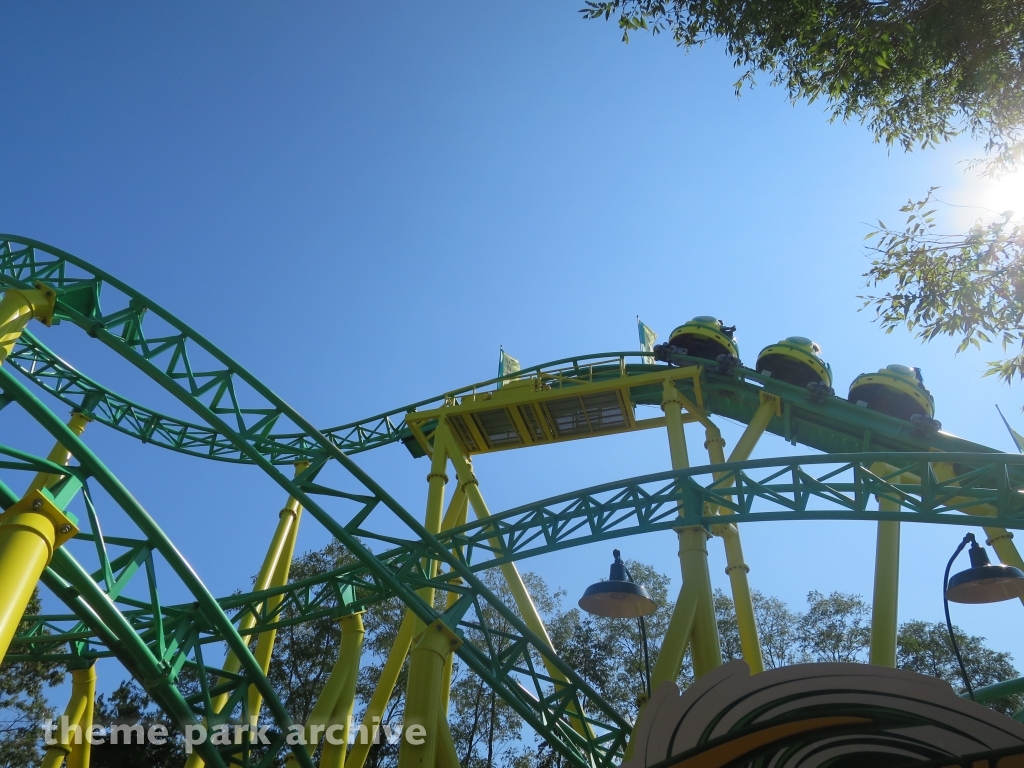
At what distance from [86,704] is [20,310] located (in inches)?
151

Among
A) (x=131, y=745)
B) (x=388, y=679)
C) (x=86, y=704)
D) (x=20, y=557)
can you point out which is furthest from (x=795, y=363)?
(x=131, y=745)

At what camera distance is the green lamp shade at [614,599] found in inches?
271

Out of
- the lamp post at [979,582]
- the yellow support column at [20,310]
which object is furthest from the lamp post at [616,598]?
the yellow support column at [20,310]

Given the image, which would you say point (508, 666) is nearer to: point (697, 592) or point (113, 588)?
point (697, 592)

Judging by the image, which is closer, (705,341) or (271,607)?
(271,607)

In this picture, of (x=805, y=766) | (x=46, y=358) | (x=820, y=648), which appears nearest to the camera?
(x=805, y=766)

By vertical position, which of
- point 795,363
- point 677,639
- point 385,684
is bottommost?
point 677,639

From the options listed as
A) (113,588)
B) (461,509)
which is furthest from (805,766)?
(461,509)

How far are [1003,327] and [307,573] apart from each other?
16122 millimetres

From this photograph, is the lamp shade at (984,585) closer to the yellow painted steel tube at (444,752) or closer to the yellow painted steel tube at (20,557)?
the yellow painted steel tube at (444,752)

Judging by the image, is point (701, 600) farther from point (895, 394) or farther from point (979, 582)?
point (895, 394)

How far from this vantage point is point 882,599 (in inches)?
301

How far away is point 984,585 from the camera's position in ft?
21.6

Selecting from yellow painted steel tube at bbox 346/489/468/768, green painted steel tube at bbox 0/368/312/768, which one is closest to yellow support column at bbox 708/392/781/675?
yellow painted steel tube at bbox 346/489/468/768
